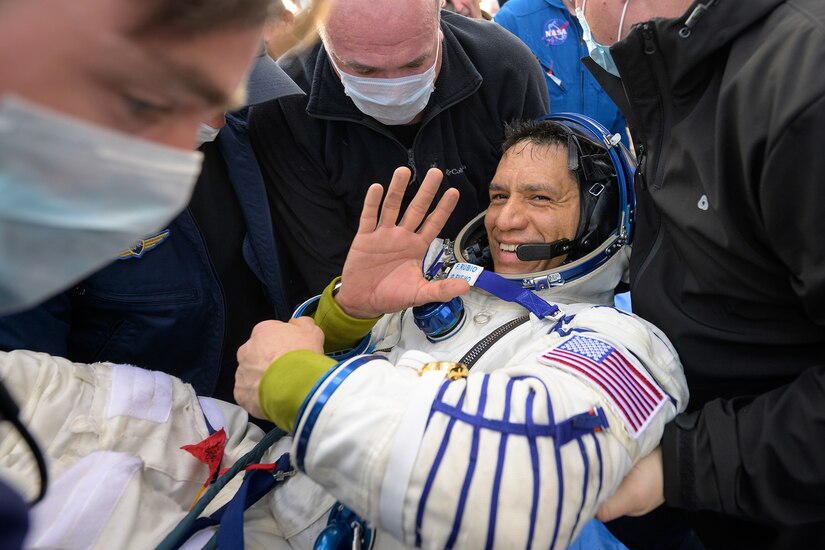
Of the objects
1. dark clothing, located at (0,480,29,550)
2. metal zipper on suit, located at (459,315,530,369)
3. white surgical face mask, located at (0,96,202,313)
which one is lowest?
metal zipper on suit, located at (459,315,530,369)

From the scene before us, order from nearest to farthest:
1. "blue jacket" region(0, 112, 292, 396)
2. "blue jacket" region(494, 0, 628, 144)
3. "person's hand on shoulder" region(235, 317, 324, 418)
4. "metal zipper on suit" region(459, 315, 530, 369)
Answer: "person's hand on shoulder" region(235, 317, 324, 418), "metal zipper on suit" region(459, 315, 530, 369), "blue jacket" region(0, 112, 292, 396), "blue jacket" region(494, 0, 628, 144)

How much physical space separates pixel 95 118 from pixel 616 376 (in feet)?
3.74

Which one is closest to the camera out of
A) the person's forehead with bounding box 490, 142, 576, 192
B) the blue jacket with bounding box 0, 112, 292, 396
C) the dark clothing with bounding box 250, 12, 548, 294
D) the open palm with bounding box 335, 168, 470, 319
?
the open palm with bounding box 335, 168, 470, 319

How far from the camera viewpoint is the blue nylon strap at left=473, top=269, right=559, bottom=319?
166 cm

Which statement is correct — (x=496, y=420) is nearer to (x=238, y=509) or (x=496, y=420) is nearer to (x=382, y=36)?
(x=238, y=509)

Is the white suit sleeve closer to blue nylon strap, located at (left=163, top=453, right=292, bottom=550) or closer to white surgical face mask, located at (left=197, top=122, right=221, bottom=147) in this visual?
blue nylon strap, located at (left=163, top=453, right=292, bottom=550)

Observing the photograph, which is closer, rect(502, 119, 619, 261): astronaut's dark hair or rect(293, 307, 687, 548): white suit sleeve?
rect(293, 307, 687, 548): white suit sleeve

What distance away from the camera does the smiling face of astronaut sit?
201 centimetres

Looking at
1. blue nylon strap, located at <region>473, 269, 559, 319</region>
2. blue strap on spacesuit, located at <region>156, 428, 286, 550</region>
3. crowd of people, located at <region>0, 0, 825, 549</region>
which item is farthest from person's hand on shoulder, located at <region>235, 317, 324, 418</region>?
blue nylon strap, located at <region>473, 269, 559, 319</region>

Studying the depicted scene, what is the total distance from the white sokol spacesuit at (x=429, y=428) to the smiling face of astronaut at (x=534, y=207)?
9cm

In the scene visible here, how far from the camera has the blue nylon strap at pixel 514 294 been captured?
166 centimetres

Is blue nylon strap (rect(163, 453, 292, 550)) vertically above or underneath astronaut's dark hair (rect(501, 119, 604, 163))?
underneath

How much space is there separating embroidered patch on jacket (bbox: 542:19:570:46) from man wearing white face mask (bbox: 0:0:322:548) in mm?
3392

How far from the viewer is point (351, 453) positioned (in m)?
1.15
